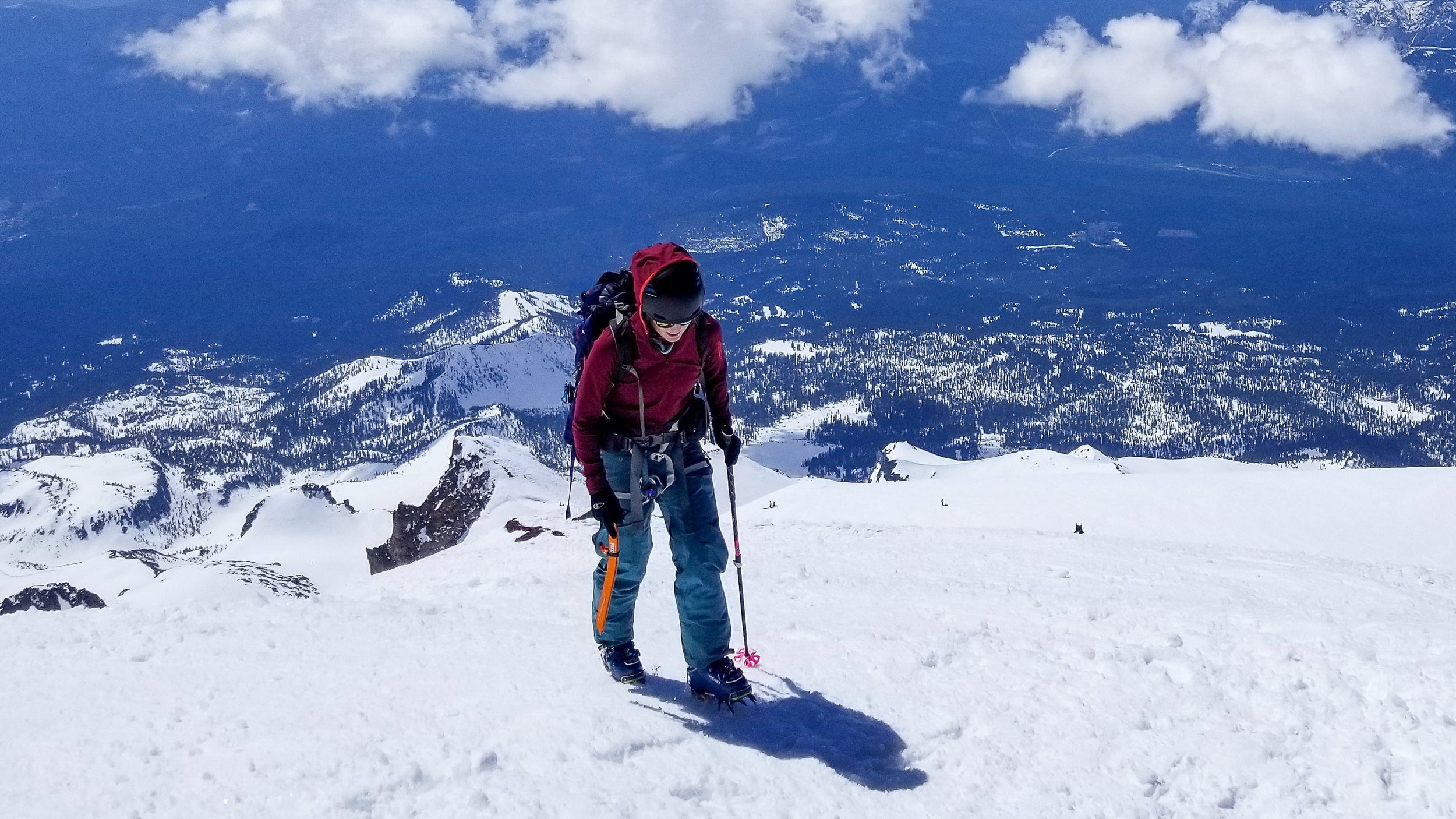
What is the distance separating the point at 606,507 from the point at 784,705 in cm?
218

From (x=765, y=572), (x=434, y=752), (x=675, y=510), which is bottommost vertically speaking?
(x=765, y=572)

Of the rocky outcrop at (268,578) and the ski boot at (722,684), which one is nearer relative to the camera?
the ski boot at (722,684)

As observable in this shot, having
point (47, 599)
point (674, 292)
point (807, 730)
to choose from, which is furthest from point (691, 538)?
point (47, 599)

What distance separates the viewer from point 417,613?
1050 cm

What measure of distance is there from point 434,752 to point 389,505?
10068 centimetres

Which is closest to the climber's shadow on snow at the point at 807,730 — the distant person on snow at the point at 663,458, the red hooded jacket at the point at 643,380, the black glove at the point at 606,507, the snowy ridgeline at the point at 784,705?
the snowy ridgeline at the point at 784,705

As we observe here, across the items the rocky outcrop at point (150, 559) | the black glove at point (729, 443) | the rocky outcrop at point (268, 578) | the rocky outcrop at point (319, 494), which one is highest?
the black glove at point (729, 443)

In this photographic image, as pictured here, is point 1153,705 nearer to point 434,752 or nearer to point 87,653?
point 434,752

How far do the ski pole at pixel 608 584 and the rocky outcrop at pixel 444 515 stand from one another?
38.6 m

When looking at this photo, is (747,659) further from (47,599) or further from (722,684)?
(47,599)

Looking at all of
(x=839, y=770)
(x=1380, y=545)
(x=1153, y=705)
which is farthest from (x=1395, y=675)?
(x=1380, y=545)

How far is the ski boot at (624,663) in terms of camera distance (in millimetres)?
7770

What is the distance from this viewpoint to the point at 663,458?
7.44m

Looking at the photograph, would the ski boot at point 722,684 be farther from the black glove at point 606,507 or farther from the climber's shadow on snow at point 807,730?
the black glove at point 606,507
